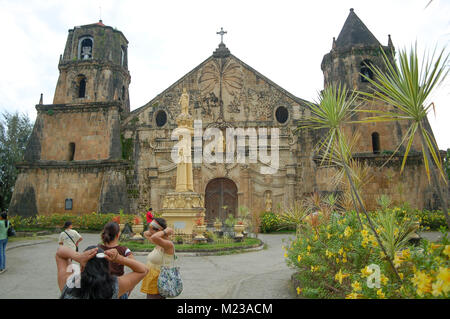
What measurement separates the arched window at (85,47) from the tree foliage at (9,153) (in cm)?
1150

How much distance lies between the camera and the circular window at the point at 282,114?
800 inches

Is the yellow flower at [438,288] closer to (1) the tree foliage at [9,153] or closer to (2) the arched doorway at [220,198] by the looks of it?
(2) the arched doorway at [220,198]

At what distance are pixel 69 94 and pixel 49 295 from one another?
18.8 metres

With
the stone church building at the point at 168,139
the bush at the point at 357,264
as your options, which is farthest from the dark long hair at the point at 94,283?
the stone church building at the point at 168,139

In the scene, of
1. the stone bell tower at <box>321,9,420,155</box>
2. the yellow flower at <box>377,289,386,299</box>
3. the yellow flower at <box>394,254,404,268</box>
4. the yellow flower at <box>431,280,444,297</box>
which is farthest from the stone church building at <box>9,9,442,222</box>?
the yellow flower at <box>431,280,444,297</box>

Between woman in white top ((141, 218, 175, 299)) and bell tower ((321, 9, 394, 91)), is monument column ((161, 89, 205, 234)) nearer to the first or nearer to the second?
woman in white top ((141, 218, 175, 299))

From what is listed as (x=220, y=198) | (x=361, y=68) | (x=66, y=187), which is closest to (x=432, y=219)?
(x=361, y=68)

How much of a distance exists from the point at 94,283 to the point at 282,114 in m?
19.0

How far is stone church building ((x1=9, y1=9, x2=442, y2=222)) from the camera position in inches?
756

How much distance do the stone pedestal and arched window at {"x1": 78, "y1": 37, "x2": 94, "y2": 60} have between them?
14878 mm

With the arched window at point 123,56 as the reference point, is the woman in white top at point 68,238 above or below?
below

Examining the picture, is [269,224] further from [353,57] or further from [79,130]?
[79,130]
